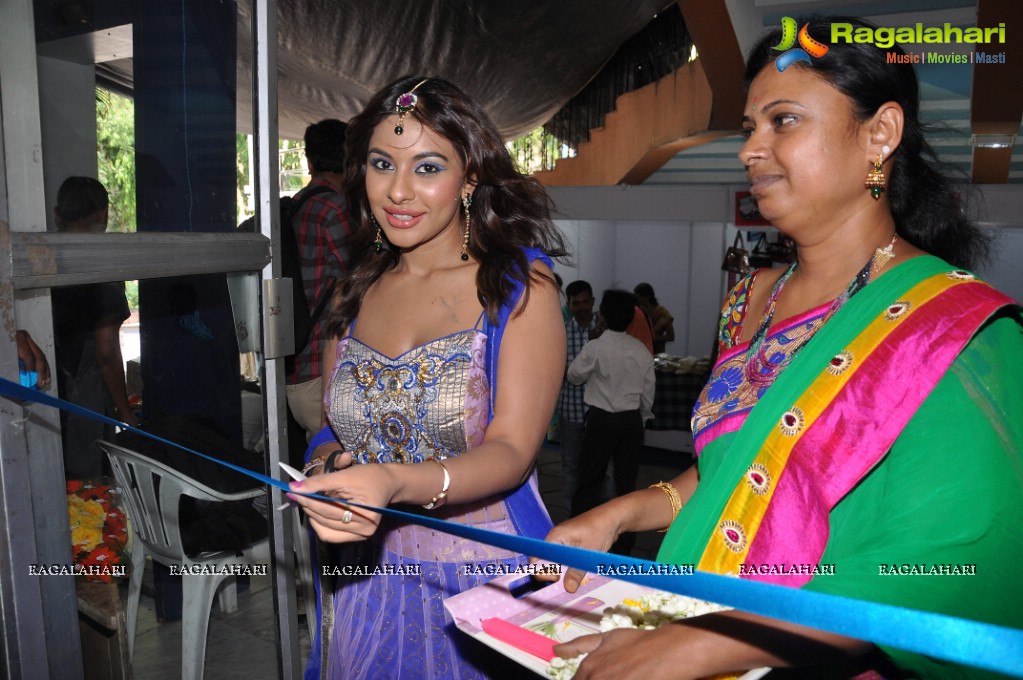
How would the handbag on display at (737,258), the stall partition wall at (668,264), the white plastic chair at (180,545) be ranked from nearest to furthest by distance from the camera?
the white plastic chair at (180,545) < the handbag on display at (737,258) < the stall partition wall at (668,264)

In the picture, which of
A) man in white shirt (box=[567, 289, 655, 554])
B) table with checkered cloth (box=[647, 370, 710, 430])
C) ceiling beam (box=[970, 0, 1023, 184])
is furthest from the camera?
table with checkered cloth (box=[647, 370, 710, 430])

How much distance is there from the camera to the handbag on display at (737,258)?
765 cm

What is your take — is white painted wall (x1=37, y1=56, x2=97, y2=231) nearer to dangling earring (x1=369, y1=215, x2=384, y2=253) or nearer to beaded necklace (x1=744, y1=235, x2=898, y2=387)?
dangling earring (x1=369, y1=215, x2=384, y2=253)

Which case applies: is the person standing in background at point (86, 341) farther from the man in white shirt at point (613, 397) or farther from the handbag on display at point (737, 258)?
the handbag on display at point (737, 258)

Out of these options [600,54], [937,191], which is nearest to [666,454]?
[600,54]

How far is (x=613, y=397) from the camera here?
195 inches

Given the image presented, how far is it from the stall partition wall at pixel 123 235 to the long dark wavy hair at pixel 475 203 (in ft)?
0.68

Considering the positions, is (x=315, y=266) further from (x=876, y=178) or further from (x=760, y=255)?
(x=760, y=255)

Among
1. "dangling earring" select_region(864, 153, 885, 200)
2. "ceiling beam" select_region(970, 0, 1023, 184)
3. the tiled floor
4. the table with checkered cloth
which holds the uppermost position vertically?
"ceiling beam" select_region(970, 0, 1023, 184)

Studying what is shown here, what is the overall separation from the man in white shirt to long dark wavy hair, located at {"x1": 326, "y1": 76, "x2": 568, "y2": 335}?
3107 mm

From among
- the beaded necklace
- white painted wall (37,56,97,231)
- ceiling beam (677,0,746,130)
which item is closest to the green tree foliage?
white painted wall (37,56,97,231)

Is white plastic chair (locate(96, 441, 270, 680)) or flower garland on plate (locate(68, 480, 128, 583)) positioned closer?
flower garland on plate (locate(68, 480, 128, 583))

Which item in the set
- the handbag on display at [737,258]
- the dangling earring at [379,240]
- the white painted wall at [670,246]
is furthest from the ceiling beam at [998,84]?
the dangling earring at [379,240]

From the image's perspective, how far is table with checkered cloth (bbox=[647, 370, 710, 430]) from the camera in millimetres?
7082
